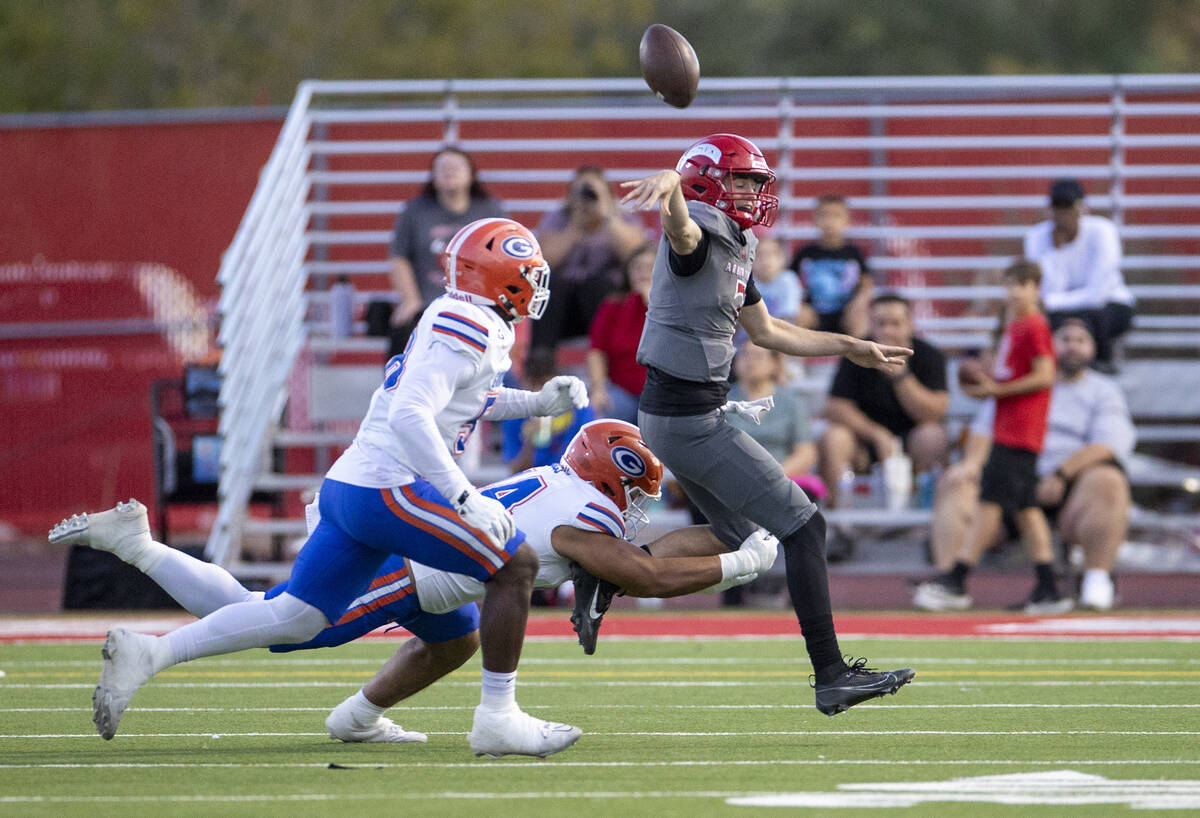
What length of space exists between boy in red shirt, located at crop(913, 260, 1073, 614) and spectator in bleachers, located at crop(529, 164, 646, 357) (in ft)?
8.22

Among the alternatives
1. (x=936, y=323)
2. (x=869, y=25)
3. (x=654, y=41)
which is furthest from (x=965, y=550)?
(x=869, y=25)

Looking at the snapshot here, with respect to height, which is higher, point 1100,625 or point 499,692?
point 499,692

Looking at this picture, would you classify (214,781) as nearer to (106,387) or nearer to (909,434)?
(909,434)

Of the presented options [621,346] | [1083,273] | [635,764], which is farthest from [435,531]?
[1083,273]

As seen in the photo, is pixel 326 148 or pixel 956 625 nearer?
pixel 956 625

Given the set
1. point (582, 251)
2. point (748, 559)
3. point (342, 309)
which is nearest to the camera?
point (748, 559)

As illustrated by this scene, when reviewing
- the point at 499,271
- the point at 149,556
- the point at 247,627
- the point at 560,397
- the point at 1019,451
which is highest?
the point at 499,271

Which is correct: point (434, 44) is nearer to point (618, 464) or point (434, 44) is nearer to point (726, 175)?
point (726, 175)

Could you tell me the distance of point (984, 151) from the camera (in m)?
15.9

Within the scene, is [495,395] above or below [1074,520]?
above

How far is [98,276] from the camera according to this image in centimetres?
1700

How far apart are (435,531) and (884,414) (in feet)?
22.0

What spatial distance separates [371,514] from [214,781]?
96 cm

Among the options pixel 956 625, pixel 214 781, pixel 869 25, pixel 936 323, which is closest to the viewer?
pixel 214 781
